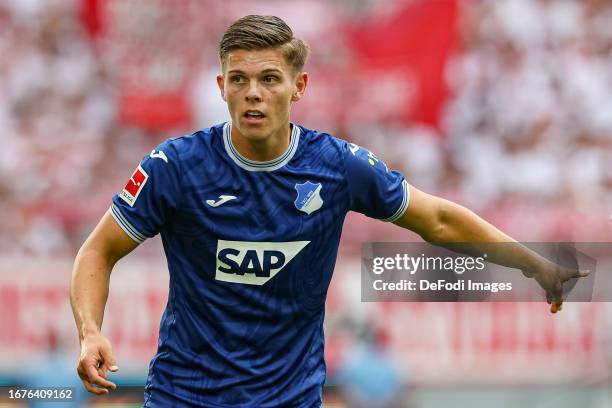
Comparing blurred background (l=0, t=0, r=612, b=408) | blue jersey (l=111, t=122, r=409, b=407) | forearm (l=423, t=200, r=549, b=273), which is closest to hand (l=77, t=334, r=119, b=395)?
blue jersey (l=111, t=122, r=409, b=407)

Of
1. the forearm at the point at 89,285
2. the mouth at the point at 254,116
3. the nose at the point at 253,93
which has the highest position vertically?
the nose at the point at 253,93

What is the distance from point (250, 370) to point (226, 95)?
952 mm

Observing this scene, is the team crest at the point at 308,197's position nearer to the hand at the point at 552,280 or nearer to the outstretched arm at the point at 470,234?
the outstretched arm at the point at 470,234

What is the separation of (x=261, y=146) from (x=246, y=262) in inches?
16.0

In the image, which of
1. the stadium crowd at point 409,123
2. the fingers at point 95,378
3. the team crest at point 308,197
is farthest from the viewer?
the stadium crowd at point 409,123

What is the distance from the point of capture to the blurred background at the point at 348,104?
11478mm

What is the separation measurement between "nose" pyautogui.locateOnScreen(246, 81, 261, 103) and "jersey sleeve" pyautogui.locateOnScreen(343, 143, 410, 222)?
1.41ft

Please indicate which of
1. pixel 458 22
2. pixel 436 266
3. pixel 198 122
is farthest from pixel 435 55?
pixel 436 266

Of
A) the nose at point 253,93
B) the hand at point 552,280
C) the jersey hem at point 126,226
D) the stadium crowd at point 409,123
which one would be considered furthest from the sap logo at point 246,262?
the stadium crowd at point 409,123

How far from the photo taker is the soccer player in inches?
163

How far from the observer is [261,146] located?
420 cm

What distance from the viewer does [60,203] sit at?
11805 millimetres

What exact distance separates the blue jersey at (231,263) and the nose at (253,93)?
0.71 ft

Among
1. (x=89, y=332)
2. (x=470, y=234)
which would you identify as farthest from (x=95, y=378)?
(x=470, y=234)
